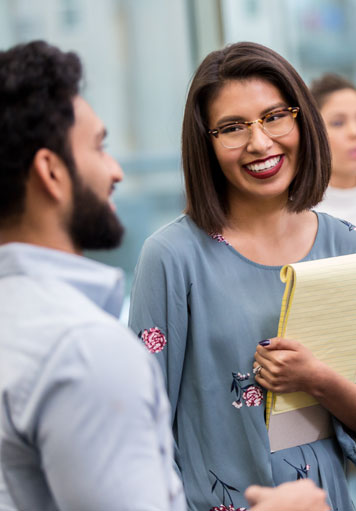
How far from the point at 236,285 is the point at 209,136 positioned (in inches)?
12.6

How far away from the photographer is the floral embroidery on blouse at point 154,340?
1.32m

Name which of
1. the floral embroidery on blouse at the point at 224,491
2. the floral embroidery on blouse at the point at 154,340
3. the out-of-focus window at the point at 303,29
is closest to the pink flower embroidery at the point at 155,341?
the floral embroidery on blouse at the point at 154,340

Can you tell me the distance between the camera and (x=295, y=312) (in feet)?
4.14

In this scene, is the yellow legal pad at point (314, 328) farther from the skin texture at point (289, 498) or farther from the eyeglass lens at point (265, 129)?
the skin texture at point (289, 498)

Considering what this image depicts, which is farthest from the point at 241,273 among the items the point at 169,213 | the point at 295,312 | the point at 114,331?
the point at 169,213

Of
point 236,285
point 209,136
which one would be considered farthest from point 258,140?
point 236,285

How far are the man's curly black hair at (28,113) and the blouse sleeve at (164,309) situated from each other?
520 mm

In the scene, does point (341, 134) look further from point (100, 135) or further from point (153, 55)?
point (100, 135)

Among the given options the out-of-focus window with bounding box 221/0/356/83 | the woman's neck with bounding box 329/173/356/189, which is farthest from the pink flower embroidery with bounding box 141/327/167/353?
the out-of-focus window with bounding box 221/0/356/83

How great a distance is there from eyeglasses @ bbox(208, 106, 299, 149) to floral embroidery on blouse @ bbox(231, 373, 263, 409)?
18.2 inches

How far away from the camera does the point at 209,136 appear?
4.62 feet

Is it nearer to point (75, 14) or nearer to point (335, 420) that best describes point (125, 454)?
point (335, 420)

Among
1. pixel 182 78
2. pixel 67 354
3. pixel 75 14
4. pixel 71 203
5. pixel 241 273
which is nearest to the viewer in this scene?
pixel 67 354

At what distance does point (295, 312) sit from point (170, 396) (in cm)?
30
